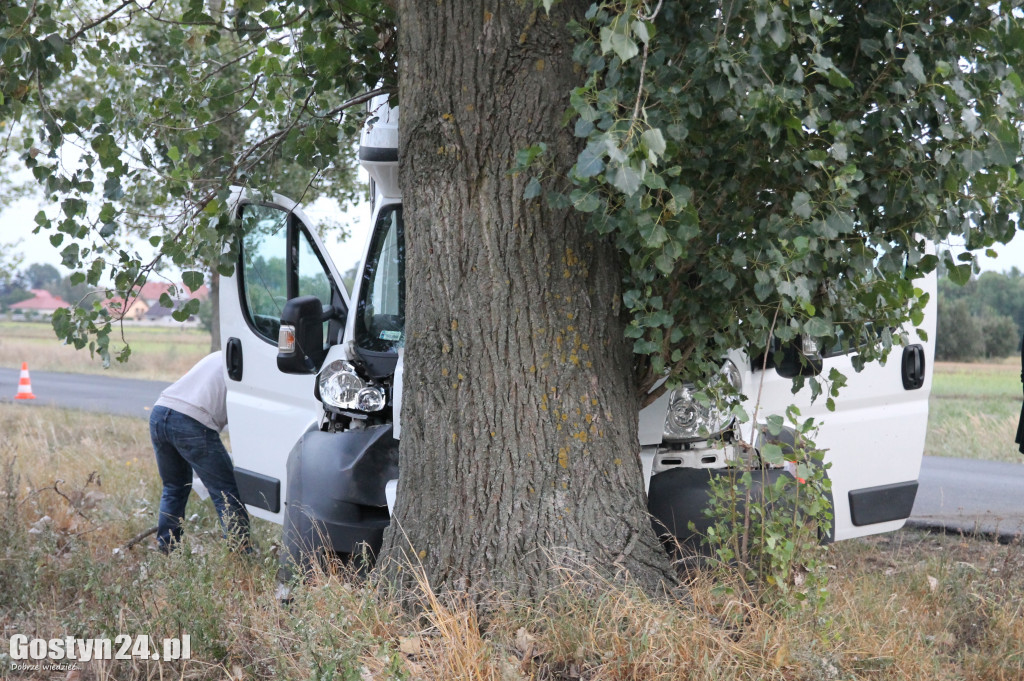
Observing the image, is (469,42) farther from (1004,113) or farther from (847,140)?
(1004,113)

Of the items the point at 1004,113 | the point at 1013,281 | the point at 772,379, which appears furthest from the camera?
the point at 1013,281

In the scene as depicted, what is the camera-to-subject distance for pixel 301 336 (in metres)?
4.83

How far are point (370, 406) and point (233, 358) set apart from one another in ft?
4.89

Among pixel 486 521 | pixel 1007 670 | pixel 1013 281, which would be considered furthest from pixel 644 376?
pixel 1013 281

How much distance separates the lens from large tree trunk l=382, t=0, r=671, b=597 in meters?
3.69

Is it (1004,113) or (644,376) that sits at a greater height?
(1004,113)

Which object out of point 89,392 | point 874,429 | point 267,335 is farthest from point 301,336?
point 89,392

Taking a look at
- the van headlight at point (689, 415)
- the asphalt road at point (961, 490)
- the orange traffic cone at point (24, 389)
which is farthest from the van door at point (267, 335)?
the orange traffic cone at point (24, 389)

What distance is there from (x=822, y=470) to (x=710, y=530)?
0.47 m

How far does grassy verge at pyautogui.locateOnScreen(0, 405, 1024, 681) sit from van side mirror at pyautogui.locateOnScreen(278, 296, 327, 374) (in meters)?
0.98

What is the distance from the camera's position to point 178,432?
5984 mm

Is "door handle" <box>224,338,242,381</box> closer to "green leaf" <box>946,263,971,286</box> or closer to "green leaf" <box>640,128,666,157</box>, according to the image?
"green leaf" <box>640,128,666,157</box>

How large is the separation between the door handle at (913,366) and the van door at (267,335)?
2.95m

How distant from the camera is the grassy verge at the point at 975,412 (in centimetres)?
1184
